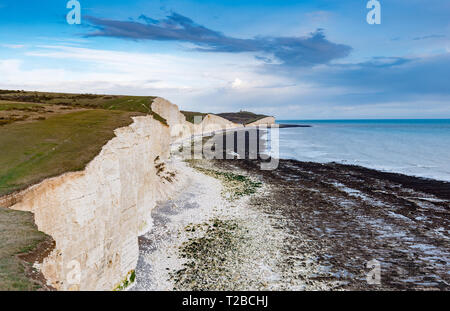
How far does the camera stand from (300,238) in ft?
74.8

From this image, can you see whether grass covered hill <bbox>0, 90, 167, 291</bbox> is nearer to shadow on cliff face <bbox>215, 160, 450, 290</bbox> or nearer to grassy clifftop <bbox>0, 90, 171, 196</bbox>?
grassy clifftop <bbox>0, 90, 171, 196</bbox>

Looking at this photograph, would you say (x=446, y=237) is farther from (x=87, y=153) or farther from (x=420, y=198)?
(x=87, y=153)

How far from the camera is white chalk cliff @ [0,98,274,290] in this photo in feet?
42.6

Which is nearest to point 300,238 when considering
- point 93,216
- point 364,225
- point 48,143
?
point 364,225

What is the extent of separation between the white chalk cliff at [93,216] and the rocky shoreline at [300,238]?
218 cm

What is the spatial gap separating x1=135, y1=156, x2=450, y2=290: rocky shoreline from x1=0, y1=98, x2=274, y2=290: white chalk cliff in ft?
7.15

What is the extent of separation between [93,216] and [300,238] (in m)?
15.4

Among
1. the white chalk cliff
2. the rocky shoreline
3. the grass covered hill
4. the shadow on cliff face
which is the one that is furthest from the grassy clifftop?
the shadow on cliff face

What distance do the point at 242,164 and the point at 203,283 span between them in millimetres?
40572

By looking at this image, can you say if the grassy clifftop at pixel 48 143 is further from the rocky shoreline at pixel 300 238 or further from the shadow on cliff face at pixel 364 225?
the shadow on cliff face at pixel 364 225

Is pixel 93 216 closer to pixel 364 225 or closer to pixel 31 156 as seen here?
pixel 31 156

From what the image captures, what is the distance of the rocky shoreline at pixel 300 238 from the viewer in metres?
17.3
